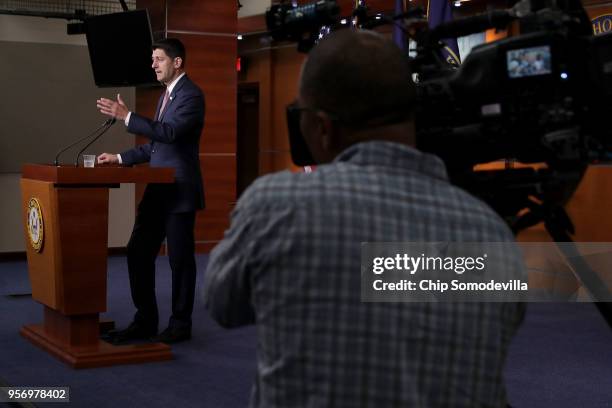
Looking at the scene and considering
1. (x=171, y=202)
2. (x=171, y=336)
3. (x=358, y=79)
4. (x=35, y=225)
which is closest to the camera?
(x=358, y=79)

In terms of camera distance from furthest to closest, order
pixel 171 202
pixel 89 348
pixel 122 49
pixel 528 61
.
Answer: pixel 122 49 < pixel 171 202 < pixel 89 348 < pixel 528 61

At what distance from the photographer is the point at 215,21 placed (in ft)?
27.6

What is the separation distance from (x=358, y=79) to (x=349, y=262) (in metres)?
0.23

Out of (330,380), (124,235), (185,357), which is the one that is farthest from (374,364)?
(124,235)

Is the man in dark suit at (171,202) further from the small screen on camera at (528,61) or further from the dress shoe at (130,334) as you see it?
the small screen on camera at (528,61)

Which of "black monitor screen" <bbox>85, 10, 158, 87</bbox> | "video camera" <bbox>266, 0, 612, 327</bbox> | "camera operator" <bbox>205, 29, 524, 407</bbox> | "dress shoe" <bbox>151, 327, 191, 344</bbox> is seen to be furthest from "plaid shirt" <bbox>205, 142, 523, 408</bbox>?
"black monitor screen" <bbox>85, 10, 158, 87</bbox>

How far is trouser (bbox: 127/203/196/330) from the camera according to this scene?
443cm

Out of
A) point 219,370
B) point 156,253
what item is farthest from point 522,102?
point 156,253

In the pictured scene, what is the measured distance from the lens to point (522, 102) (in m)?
1.59

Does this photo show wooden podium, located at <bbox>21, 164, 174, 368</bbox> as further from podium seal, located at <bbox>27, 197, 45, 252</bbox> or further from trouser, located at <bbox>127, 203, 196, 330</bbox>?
trouser, located at <bbox>127, 203, 196, 330</bbox>

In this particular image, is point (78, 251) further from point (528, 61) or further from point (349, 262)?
point (349, 262)

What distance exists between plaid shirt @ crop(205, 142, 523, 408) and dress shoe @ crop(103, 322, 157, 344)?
11.2 feet

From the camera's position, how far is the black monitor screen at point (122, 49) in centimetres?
550

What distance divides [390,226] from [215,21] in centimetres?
750
